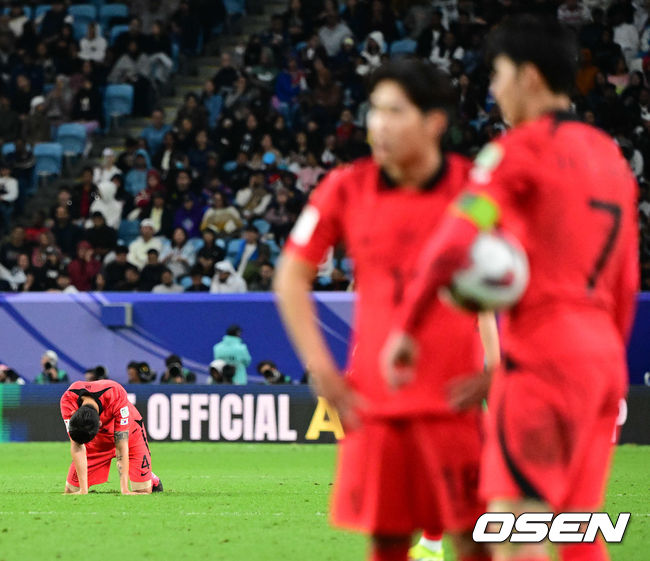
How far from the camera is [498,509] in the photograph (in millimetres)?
3941

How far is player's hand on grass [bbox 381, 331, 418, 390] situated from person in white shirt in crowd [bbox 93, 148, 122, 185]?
20.6m

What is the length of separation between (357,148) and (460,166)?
59.9 ft

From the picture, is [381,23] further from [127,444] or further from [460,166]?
[460,166]

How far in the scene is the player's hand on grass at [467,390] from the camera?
424cm

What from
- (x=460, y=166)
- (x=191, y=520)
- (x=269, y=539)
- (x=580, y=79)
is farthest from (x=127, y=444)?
(x=580, y=79)

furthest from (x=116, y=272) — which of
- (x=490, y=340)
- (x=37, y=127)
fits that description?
(x=490, y=340)

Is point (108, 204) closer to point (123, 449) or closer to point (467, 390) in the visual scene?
point (123, 449)

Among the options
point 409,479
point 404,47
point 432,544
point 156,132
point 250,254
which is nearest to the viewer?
point 409,479

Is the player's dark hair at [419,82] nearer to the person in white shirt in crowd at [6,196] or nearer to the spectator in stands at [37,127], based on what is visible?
the person in white shirt in crowd at [6,196]

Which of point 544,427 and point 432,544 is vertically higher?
point 544,427

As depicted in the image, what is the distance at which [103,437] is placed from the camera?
39.4ft

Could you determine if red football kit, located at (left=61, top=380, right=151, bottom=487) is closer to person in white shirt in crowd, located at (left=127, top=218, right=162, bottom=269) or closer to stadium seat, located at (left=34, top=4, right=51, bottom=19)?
person in white shirt in crowd, located at (left=127, top=218, right=162, bottom=269)

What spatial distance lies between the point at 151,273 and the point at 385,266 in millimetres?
17480

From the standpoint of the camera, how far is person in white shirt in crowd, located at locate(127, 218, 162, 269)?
72.6ft
